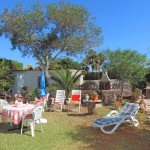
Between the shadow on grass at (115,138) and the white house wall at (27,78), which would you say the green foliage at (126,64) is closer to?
the white house wall at (27,78)

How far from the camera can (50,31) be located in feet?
92.3

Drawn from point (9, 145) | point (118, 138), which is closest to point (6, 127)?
point (9, 145)

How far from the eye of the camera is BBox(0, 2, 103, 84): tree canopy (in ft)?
87.2

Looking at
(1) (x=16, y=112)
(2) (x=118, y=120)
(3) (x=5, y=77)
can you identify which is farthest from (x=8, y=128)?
(3) (x=5, y=77)

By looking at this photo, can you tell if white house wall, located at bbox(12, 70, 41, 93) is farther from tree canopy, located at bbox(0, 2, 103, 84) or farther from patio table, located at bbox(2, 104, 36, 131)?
patio table, located at bbox(2, 104, 36, 131)

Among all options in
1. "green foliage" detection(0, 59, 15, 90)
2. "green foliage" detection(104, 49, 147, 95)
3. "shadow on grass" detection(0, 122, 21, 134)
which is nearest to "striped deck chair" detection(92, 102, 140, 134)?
"shadow on grass" detection(0, 122, 21, 134)

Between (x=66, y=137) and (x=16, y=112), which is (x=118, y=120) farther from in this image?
(x=16, y=112)

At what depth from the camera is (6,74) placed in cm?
2664

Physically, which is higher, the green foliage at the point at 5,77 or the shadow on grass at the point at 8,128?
the green foliage at the point at 5,77

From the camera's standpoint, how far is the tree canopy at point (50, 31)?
26.6 metres

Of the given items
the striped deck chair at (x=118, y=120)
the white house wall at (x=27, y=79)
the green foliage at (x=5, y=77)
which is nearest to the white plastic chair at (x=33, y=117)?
the striped deck chair at (x=118, y=120)

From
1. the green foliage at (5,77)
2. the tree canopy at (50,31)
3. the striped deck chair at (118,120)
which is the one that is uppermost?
the tree canopy at (50,31)

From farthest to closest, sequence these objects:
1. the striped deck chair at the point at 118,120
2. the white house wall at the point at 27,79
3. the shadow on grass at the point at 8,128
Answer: the white house wall at the point at 27,79 → the shadow on grass at the point at 8,128 → the striped deck chair at the point at 118,120

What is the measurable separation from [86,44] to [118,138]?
2039 centimetres
